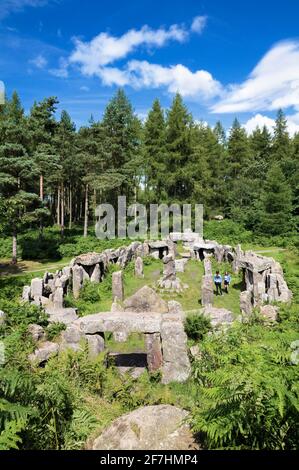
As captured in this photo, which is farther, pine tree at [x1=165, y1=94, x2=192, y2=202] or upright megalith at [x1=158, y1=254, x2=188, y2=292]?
pine tree at [x1=165, y1=94, x2=192, y2=202]

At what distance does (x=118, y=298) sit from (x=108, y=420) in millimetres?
11520

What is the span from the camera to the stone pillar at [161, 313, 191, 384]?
9.10m

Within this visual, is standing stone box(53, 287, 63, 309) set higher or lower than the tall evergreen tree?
lower

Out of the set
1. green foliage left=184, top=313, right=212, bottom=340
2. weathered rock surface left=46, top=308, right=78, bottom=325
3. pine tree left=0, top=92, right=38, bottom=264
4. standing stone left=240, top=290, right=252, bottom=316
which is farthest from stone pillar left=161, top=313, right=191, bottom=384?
pine tree left=0, top=92, right=38, bottom=264

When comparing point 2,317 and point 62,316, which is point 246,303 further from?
point 2,317

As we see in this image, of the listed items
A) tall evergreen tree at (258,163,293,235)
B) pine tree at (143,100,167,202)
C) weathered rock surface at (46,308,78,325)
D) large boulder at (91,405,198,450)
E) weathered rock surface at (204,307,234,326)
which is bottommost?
weathered rock surface at (46,308,78,325)

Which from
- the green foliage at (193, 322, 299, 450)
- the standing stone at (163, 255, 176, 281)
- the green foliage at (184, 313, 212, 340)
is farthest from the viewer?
the standing stone at (163, 255, 176, 281)

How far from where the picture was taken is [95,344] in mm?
9812

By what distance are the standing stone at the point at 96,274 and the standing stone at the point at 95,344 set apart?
36.7ft

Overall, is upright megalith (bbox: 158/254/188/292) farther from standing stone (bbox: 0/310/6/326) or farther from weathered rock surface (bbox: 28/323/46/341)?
standing stone (bbox: 0/310/6/326)

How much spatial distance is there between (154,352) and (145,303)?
236 inches

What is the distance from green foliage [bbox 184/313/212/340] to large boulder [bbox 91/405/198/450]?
17.0ft

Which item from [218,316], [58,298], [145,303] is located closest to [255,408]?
[218,316]

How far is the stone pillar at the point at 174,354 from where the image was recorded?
358 inches
